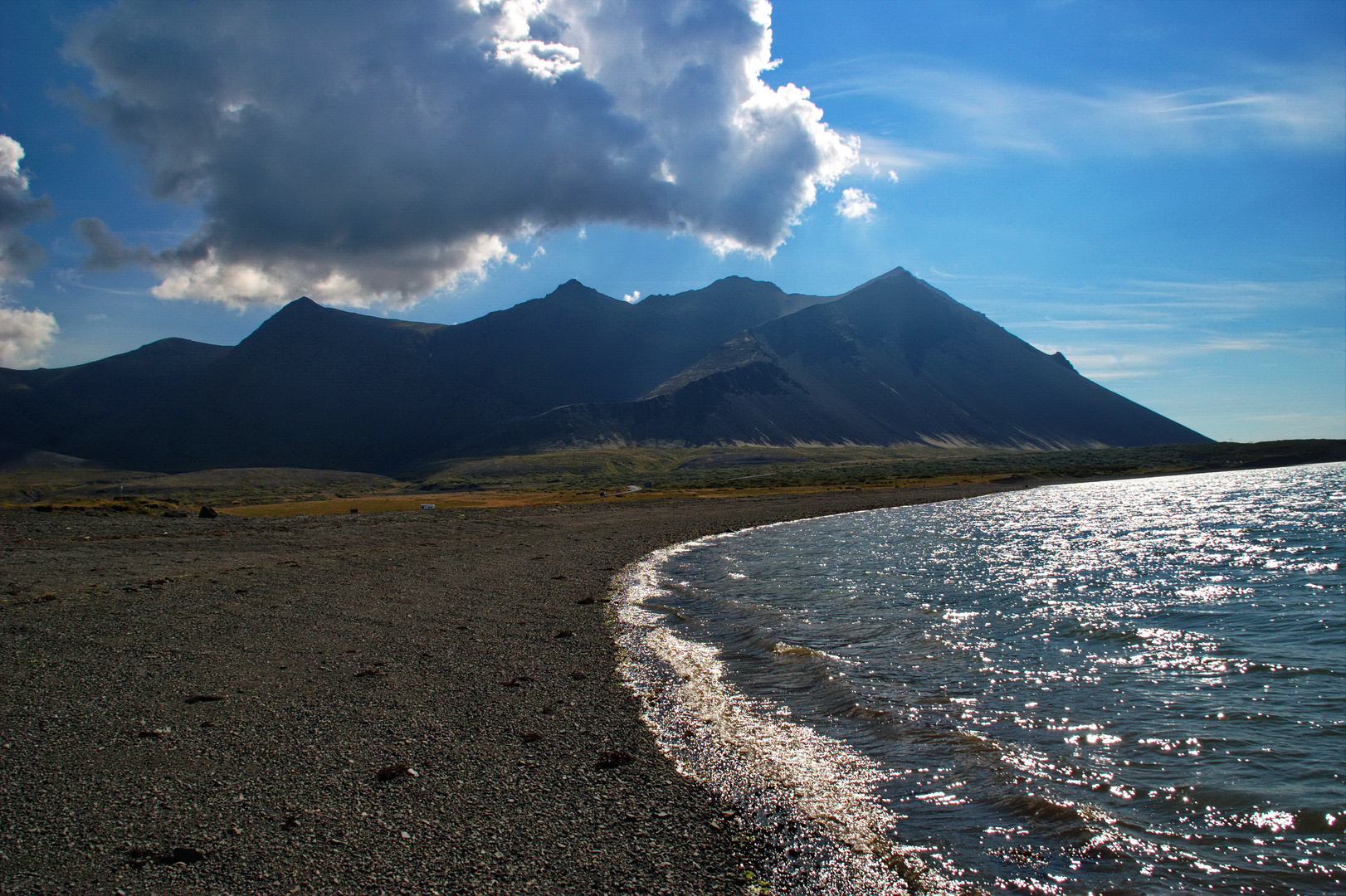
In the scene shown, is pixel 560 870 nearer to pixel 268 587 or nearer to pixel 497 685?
pixel 497 685

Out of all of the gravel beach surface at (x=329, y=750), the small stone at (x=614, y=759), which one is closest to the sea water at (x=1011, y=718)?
the small stone at (x=614, y=759)

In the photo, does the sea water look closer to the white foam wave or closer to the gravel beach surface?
the white foam wave

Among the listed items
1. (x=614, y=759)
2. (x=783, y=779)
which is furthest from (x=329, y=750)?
(x=783, y=779)

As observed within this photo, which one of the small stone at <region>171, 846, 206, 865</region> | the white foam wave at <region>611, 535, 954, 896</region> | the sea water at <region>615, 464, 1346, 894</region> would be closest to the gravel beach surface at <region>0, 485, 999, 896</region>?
the small stone at <region>171, 846, 206, 865</region>

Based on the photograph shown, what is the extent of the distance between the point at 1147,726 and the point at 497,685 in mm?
13177

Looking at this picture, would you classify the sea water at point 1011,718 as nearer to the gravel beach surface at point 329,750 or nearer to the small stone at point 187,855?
the gravel beach surface at point 329,750

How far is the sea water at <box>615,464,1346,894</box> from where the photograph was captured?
9.34 meters

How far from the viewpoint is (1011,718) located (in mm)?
14312

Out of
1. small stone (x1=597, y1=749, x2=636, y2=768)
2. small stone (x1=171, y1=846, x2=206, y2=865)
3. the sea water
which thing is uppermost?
small stone (x1=171, y1=846, x2=206, y2=865)

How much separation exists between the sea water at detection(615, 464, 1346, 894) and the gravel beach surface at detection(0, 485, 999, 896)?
1.55 meters

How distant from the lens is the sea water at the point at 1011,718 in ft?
30.6

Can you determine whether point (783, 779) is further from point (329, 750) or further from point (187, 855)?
point (187, 855)

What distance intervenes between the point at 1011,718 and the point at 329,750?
499 inches

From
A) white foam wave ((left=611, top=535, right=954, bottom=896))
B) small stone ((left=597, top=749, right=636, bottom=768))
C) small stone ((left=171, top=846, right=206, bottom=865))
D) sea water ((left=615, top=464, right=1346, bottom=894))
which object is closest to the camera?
small stone ((left=171, top=846, right=206, bottom=865))
